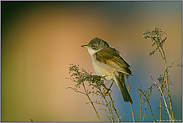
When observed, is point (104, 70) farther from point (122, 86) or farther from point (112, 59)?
point (122, 86)

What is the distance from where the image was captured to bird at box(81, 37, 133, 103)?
6.57 feet

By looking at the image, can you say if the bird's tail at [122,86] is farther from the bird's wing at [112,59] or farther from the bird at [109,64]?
the bird's wing at [112,59]

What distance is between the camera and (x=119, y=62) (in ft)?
7.23

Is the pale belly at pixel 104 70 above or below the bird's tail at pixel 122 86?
above

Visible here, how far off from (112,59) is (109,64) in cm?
11

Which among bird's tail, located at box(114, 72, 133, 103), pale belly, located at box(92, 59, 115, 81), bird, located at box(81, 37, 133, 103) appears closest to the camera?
bird's tail, located at box(114, 72, 133, 103)

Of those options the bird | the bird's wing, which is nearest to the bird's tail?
the bird

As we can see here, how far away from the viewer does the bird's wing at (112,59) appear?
2.09 m

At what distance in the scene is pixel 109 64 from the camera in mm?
2244

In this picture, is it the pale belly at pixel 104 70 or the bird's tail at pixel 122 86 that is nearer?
the bird's tail at pixel 122 86

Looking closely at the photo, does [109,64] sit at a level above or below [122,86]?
above

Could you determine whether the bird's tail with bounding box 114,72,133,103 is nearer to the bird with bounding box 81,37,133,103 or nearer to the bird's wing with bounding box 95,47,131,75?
the bird with bounding box 81,37,133,103

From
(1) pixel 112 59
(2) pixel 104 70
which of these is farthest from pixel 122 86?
(1) pixel 112 59

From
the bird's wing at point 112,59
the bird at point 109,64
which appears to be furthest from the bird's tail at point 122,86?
the bird's wing at point 112,59
